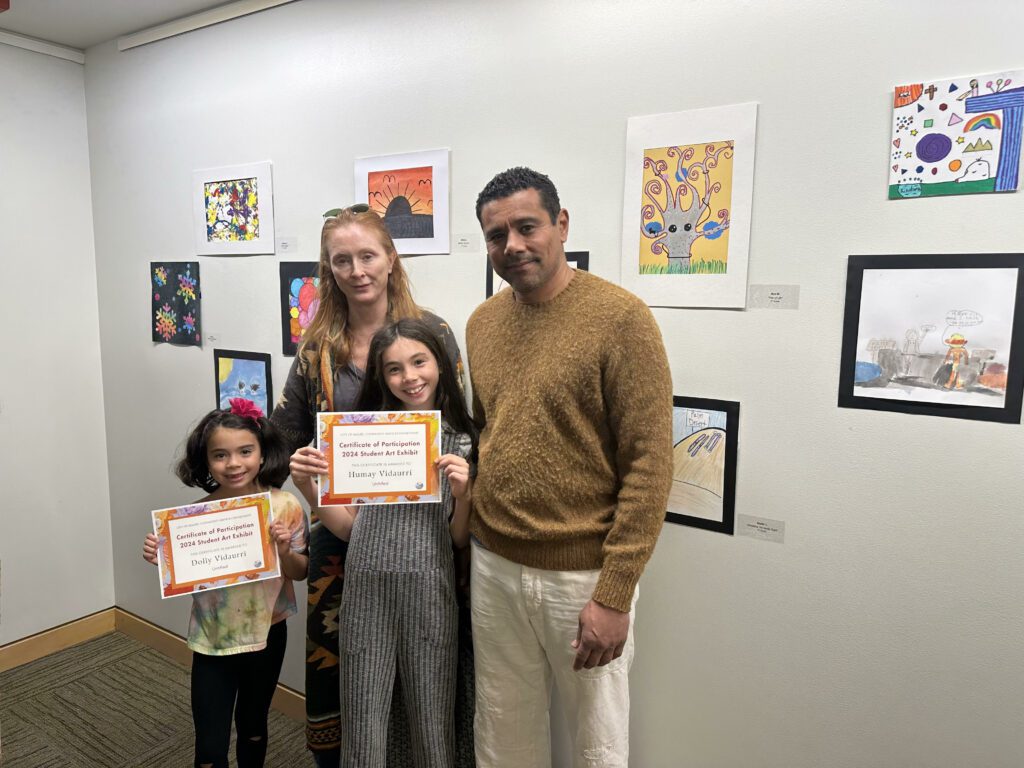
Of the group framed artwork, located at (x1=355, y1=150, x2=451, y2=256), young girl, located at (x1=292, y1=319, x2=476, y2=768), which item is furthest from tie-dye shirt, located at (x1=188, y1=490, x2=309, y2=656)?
framed artwork, located at (x1=355, y1=150, x2=451, y2=256)

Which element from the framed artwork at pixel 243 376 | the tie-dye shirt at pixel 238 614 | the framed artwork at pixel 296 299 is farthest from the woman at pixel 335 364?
the framed artwork at pixel 243 376

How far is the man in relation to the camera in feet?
4.50

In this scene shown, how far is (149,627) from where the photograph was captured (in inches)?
125

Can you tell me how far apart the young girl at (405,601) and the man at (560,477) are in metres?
0.10

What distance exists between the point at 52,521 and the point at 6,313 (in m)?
0.95

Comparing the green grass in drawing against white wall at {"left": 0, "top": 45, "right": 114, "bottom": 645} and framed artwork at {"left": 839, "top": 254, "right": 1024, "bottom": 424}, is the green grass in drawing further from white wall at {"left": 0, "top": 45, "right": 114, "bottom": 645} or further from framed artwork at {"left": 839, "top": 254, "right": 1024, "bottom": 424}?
white wall at {"left": 0, "top": 45, "right": 114, "bottom": 645}

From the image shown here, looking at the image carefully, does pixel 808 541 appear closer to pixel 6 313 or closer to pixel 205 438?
pixel 205 438

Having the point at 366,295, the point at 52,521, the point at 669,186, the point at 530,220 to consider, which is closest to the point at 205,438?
the point at 366,295

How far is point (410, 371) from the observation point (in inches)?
63.2

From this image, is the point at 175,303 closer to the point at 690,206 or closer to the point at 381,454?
the point at 381,454

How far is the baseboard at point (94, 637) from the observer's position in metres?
3.01

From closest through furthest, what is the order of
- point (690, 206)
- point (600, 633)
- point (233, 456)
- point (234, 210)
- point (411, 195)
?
point (600, 633)
point (690, 206)
point (233, 456)
point (411, 195)
point (234, 210)

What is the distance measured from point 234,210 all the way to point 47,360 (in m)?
1.22

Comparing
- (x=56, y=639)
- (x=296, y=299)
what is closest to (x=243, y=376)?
(x=296, y=299)
